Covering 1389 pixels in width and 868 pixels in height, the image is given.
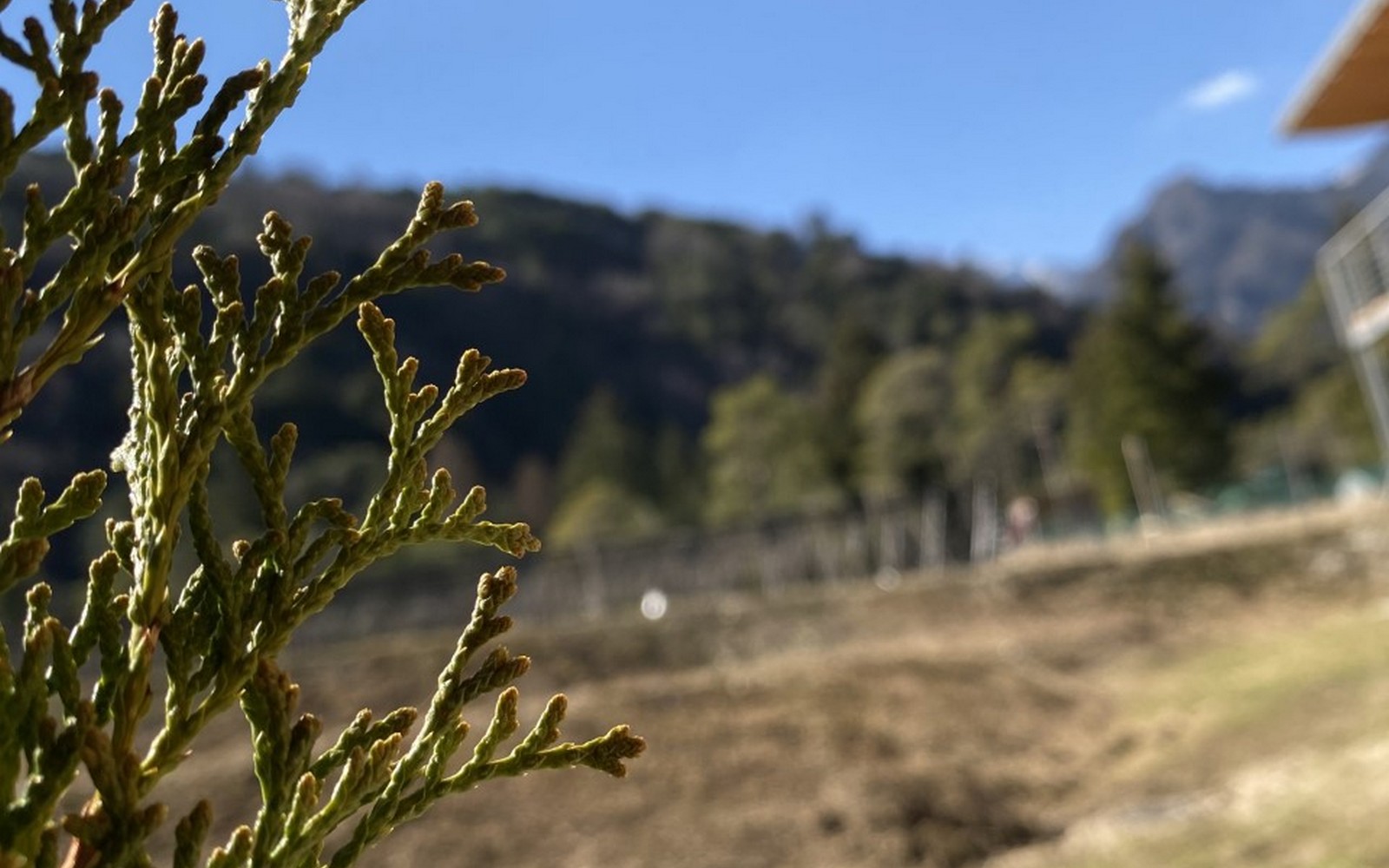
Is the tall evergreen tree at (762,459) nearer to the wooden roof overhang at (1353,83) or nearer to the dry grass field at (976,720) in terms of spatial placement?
the dry grass field at (976,720)

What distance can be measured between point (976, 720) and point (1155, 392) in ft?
138

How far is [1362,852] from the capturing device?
6.93 m

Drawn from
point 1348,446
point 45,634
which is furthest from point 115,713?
point 1348,446

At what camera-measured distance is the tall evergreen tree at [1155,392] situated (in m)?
51.2

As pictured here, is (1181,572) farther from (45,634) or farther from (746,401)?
(746,401)

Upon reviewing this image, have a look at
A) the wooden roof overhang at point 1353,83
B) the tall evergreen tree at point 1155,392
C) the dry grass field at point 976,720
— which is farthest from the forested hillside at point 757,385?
the wooden roof overhang at point 1353,83

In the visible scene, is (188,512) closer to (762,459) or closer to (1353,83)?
(1353,83)

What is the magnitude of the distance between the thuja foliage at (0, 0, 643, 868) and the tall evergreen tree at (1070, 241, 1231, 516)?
52867 millimetres

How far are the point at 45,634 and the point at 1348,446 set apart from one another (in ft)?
213

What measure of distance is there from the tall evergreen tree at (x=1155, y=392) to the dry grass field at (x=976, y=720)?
29.3m

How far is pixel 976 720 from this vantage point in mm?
14281

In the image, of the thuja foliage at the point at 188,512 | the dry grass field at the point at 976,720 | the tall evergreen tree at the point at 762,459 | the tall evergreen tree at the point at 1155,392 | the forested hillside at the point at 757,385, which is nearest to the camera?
the thuja foliage at the point at 188,512

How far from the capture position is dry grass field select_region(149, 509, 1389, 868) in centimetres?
960

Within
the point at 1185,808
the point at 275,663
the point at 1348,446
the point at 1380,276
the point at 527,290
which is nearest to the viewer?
the point at 275,663
